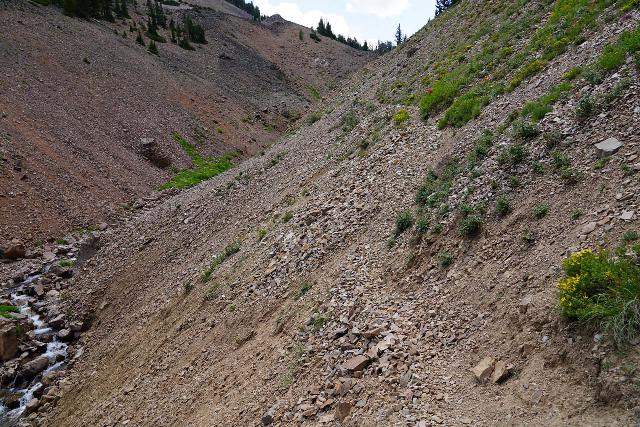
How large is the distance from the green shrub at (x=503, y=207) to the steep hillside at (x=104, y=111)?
25.9 metres

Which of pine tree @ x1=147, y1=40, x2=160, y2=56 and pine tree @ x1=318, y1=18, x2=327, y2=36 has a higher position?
pine tree @ x1=318, y1=18, x2=327, y2=36

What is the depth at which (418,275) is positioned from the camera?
10.9m

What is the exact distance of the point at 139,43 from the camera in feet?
192

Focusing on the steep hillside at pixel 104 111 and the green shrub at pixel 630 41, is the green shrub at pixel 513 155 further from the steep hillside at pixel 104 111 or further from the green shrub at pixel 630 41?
the steep hillside at pixel 104 111

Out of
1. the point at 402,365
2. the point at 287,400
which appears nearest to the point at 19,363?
the point at 287,400

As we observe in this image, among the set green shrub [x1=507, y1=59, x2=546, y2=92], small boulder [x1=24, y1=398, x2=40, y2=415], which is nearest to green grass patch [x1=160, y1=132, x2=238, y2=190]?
small boulder [x1=24, y1=398, x2=40, y2=415]

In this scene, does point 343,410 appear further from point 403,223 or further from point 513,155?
point 513,155

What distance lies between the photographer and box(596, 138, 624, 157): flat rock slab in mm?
9398

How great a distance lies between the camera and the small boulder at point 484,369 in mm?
7429

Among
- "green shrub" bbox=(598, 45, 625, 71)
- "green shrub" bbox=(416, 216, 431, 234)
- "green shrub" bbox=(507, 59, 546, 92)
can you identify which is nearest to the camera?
"green shrub" bbox=(598, 45, 625, 71)

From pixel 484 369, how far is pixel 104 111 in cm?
4051

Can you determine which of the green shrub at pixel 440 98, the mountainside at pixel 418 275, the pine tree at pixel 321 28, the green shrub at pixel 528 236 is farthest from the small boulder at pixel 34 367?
the pine tree at pixel 321 28

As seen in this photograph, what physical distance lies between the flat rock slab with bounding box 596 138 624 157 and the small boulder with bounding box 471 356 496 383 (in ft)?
17.9

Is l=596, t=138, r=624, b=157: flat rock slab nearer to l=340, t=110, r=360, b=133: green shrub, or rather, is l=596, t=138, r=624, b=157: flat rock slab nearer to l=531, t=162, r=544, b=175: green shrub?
l=531, t=162, r=544, b=175: green shrub
